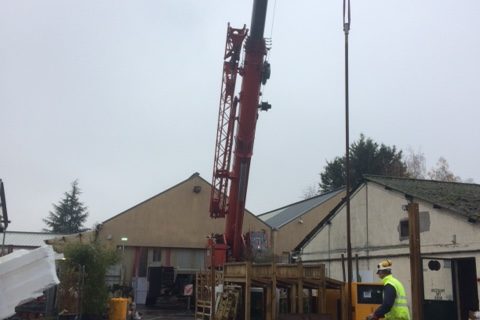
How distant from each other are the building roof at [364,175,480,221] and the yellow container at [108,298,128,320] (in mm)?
9941

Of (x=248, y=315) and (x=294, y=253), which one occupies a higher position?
(x=294, y=253)

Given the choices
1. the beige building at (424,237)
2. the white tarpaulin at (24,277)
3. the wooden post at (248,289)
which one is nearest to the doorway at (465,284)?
the beige building at (424,237)

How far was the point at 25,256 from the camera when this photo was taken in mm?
8594

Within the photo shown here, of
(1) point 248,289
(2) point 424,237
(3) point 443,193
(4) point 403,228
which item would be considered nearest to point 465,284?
(2) point 424,237

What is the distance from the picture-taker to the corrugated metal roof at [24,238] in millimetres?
46188

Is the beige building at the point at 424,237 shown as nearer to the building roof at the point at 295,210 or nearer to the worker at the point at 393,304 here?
the worker at the point at 393,304

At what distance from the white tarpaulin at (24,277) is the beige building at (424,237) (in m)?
8.17

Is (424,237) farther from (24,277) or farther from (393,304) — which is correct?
(24,277)

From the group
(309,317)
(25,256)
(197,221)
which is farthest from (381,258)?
(197,221)

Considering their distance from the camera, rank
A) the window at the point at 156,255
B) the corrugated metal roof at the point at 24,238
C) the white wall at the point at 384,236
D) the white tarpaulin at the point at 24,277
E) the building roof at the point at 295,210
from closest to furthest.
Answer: the white tarpaulin at the point at 24,277 → the white wall at the point at 384,236 → the window at the point at 156,255 → the building roof at the point at 295,210 → the corrugated metal roof at the point at 24,238

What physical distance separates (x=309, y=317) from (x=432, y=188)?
8380 mm

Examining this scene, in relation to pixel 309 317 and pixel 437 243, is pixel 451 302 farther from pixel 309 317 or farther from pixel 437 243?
pixel 309 317

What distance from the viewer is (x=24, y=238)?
49.5m

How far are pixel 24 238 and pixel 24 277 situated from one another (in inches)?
1742
